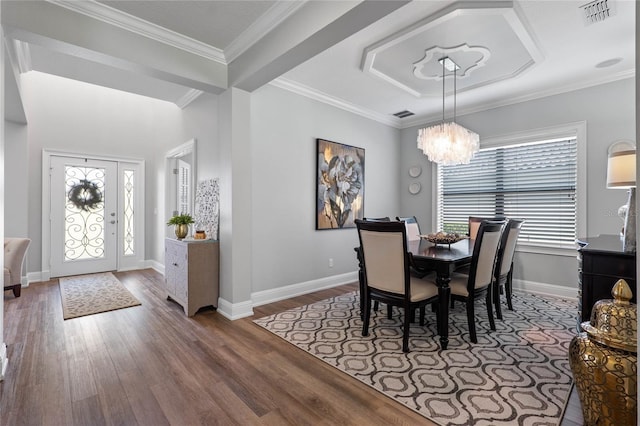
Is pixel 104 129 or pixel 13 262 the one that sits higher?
pixel 104 129

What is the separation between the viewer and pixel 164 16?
8.17 feet

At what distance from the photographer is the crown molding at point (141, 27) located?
91.1 inches

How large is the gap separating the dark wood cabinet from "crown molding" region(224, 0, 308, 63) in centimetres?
261

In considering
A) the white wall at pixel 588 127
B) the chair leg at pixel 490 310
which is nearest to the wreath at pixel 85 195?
the chair leg at pixel 490 310

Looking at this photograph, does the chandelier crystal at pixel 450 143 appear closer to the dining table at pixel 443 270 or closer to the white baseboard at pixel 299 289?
the dining table at pixel 443 270

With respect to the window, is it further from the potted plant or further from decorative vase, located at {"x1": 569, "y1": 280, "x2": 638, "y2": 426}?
the potted plant

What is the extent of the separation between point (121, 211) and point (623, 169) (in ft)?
22.2

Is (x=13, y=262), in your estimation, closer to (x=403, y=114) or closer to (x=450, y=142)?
(x=450, y=142)

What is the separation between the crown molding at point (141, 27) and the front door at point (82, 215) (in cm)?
359

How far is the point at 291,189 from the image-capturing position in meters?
3.93

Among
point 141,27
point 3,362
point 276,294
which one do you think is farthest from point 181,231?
point 141,27

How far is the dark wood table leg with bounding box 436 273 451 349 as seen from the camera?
242 centimetres

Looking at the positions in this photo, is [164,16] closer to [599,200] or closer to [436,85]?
[436,85]

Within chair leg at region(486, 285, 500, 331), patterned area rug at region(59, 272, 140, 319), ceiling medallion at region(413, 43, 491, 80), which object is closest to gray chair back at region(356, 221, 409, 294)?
chair leg at region(486, 285, 500, 331)
